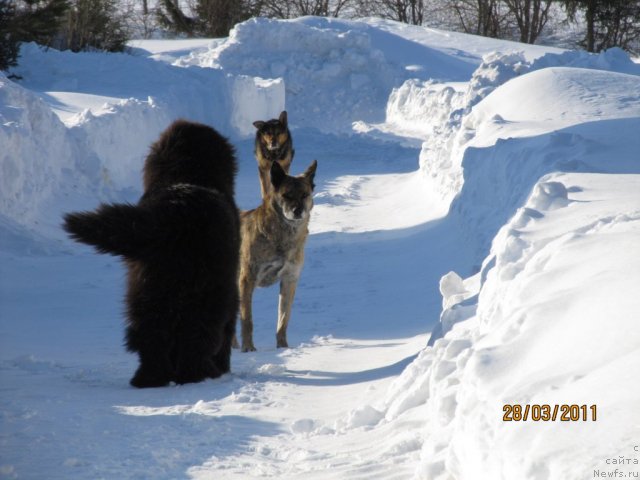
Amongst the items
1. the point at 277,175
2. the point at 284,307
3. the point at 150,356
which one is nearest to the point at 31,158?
the point at 277,175

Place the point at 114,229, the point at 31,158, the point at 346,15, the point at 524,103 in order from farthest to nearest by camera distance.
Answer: the point at 346,15 → the point at 31,158 → the point at 524,103 → the point at 114,229

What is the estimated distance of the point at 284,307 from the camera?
8.56 metres

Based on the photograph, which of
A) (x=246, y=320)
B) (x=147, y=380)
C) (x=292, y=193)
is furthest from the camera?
(x=292, y=193)

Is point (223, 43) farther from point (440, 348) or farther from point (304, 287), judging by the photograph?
point (440, 348)

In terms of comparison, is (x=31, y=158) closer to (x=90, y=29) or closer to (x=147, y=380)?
(x=147, y=380)

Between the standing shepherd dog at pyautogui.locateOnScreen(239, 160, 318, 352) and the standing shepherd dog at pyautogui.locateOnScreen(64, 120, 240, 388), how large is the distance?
207 centimetres

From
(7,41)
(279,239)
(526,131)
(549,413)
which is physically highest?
(7,41)

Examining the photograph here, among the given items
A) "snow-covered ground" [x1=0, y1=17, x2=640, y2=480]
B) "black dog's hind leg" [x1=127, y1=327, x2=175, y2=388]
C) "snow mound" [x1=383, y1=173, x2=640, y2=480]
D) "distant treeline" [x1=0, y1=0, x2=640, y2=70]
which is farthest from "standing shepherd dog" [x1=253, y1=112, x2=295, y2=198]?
"distant treeline" [x1=0, y1=0, x2=640, y2=70]

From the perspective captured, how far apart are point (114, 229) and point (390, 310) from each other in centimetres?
438

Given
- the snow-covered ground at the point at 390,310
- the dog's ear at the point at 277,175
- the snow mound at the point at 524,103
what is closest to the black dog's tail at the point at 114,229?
the snow-covered ground at the point at 390,310

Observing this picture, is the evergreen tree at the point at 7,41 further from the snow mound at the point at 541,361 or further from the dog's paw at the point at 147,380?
the snow mound at the point at 541,361

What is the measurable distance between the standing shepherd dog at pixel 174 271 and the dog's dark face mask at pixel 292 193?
202cm

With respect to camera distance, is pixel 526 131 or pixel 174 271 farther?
pixel 526 131

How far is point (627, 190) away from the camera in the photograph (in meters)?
6.71
